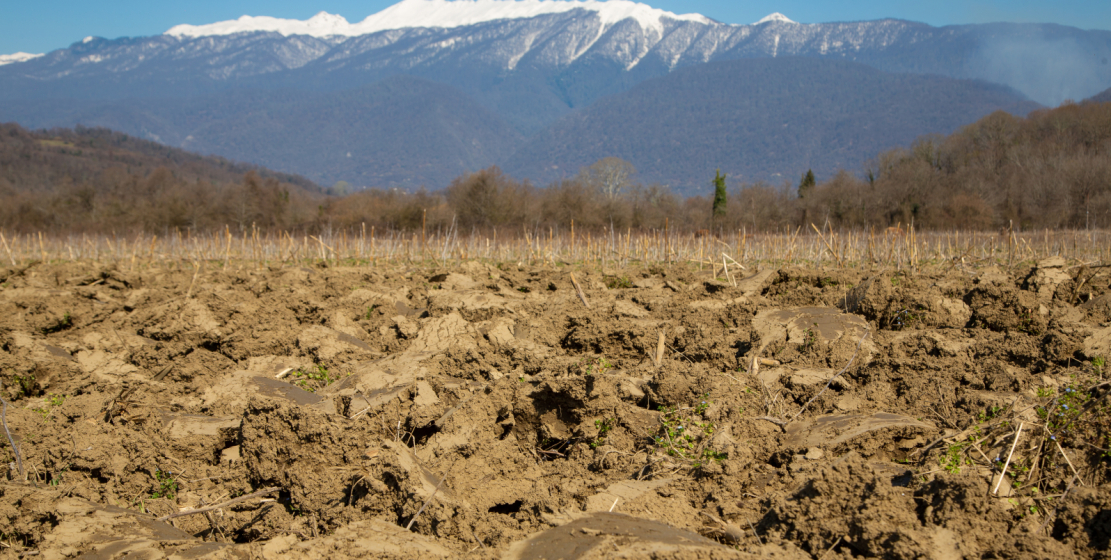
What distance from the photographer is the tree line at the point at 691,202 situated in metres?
39.9

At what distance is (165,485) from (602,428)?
2.71 m

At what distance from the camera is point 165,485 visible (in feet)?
12.0

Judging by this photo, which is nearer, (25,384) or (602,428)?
(602,428)

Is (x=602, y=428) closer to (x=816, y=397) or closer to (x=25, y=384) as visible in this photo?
(x=816, y=397)

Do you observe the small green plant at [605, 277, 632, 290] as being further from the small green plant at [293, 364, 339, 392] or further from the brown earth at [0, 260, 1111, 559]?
the small green plant at [293, 364, 339, 392]

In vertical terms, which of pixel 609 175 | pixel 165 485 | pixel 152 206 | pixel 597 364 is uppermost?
pixel 609 175

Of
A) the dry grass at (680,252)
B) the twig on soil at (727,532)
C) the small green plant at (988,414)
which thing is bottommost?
the twig on soil at (727,532)

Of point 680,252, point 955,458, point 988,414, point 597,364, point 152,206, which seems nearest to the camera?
point 955,458

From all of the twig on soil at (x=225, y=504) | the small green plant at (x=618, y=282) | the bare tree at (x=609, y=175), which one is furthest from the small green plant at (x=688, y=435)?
the bare tree at (x=609, y=175)

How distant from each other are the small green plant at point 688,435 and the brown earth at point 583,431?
0.05ft

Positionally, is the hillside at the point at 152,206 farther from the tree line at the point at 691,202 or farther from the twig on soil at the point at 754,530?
the twig on soil at the point at 754,530

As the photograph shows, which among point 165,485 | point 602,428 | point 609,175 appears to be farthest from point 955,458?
point 609,175

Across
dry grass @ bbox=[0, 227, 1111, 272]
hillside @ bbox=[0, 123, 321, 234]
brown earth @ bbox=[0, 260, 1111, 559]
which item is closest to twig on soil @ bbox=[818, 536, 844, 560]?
brown earth @ bbox=[0, 260, 1111, 559]

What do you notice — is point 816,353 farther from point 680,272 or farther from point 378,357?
point 680,272
